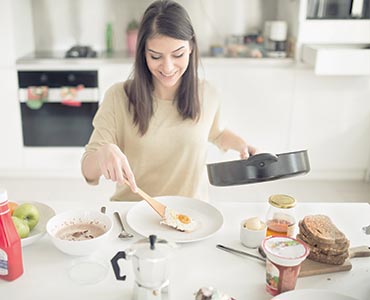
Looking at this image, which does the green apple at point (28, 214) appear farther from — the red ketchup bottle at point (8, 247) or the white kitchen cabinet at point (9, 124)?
the white kitchen cabinet at point (9, 124)

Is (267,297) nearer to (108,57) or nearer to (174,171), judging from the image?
(174,171)

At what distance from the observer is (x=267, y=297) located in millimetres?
1018

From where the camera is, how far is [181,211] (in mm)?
1378

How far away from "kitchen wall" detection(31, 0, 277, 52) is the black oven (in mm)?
557

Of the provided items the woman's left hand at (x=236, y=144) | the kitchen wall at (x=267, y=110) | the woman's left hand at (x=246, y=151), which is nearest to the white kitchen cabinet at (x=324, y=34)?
the kitchen wall at (x=267, y=110)

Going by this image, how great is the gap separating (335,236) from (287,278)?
0.20 metres

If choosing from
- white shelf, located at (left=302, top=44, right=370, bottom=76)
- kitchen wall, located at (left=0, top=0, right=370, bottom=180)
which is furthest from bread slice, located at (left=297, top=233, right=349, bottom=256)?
kitchen wall, located at (left=0, top=0, right=370, bottom=180)

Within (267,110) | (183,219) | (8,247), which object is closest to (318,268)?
(183,219)

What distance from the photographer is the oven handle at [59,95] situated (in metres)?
3.03

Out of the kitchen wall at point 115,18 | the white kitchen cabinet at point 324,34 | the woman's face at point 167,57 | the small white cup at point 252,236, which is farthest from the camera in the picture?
the kitchen wall at point 115,18

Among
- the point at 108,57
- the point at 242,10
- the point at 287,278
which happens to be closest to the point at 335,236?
the point at 287,278

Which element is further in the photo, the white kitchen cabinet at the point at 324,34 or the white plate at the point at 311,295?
the white kitchen cabinet at the point at 324,34

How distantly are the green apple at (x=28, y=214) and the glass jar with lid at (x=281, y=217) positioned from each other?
A: 61cm

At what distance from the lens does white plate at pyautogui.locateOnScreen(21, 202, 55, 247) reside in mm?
1159
